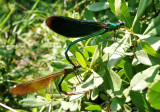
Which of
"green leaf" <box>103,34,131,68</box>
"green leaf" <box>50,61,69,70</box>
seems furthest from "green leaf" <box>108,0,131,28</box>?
"green leaf" <box>50,61,69,70</box>

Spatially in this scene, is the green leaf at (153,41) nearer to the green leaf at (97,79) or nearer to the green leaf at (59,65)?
the green leaf at (97,79)

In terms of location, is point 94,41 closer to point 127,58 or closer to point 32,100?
point 127,58

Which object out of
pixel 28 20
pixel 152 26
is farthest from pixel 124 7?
pixel 28 20

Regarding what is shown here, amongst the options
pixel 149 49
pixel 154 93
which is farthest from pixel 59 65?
pixel 154 93

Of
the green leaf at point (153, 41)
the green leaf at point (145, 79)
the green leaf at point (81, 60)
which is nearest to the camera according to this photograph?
the green leaf at point (145, 79)

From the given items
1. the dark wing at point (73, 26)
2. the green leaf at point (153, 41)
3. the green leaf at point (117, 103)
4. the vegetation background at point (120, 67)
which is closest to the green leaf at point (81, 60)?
the vegetation background at point (120, 67)
